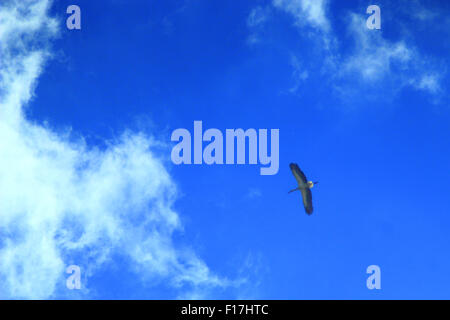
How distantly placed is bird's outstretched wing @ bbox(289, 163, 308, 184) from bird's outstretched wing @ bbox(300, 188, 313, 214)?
0.89 metres

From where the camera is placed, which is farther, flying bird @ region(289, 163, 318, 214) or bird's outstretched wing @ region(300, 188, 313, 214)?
bird's outstretched wing @ region(300, 188, 313, 214)

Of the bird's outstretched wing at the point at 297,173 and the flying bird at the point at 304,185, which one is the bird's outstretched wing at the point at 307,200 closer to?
the flying bird at the point at 304,185

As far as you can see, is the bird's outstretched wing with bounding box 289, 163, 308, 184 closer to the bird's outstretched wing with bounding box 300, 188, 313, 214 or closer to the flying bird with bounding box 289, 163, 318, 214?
the flying bird with bounding box 289, 163, 318, 214

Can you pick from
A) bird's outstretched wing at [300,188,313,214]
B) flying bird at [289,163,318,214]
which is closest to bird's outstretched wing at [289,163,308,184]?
flying bird at [289,163,318,214]

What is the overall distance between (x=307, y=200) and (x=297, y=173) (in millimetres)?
2429

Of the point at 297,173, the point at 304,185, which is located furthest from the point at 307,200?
the point at 297,173

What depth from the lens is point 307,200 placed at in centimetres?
4044

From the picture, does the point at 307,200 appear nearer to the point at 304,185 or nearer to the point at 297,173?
the point at 304,185

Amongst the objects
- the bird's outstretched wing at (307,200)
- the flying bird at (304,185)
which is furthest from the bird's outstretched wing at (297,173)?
the bird's outstretched wing at (307,200)

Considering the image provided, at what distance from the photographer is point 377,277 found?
34.7 metres

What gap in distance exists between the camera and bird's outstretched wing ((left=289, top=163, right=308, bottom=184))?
1535 inches
